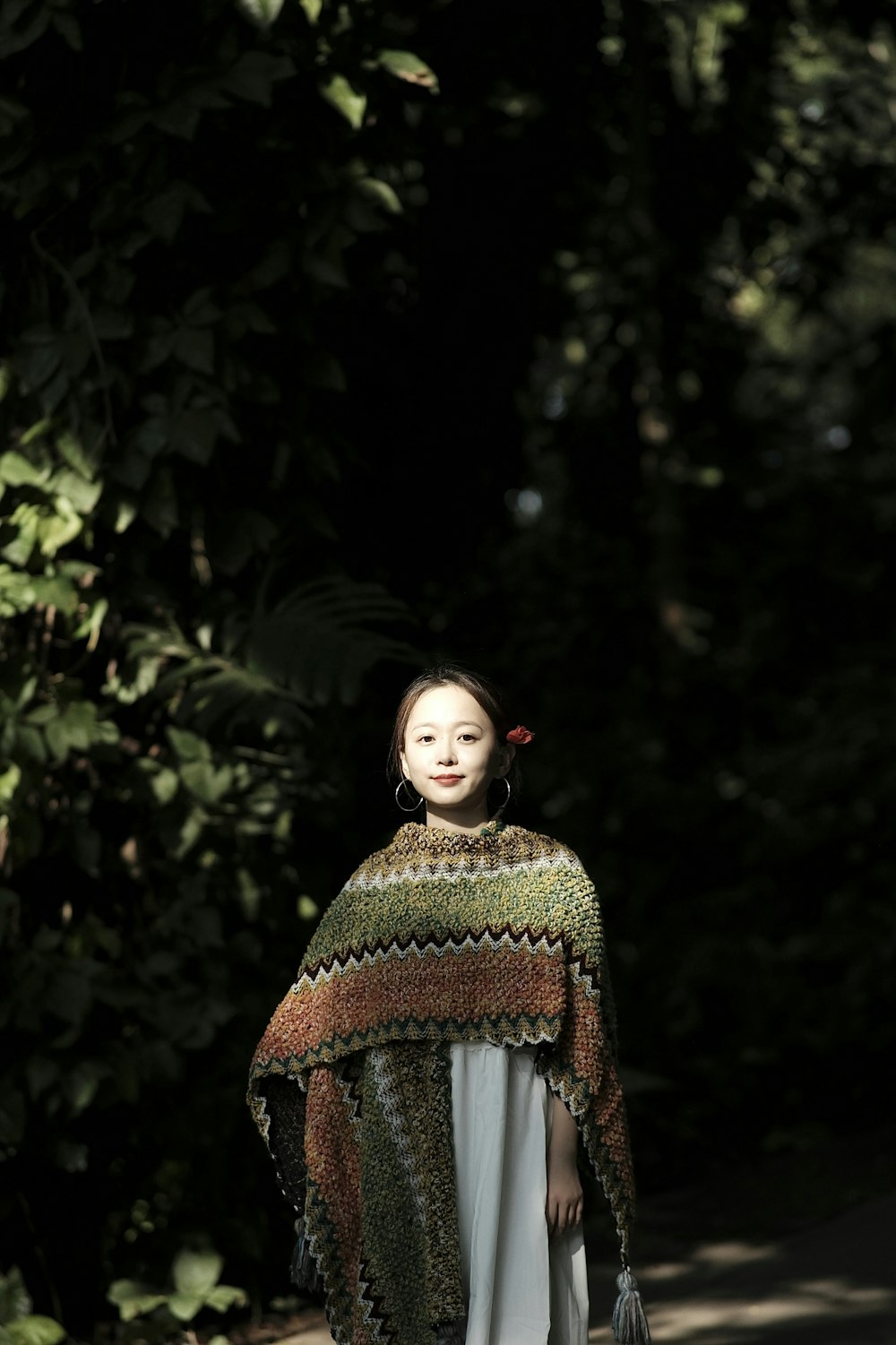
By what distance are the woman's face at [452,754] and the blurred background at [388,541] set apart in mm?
918

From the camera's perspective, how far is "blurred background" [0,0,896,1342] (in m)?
4.08

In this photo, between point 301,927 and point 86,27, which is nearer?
point 86,27

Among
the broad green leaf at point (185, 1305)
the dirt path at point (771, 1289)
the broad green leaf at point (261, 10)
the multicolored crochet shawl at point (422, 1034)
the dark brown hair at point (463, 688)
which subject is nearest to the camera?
the multicolored crochet shawl at point (422, 1034)

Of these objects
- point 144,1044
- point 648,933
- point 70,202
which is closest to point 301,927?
point 144,1044

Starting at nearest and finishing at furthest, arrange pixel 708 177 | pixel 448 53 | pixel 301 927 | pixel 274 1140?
1. pixel 274 1140
2. pixel 301 927
3. pixel 448 53
4. pixel 708 177

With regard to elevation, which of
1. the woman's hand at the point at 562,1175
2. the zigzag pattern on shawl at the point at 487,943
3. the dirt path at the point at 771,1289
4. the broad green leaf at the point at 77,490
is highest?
the broad green leaf at the point at 77,490

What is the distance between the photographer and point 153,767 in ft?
14.0

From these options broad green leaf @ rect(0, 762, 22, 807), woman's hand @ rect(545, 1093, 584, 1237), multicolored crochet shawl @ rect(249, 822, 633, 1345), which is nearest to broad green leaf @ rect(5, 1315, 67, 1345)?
broad green leaf @ rect(0, 762, 22, 807)

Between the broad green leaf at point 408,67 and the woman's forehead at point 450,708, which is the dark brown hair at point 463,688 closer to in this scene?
the woman's forehead at point 450,708

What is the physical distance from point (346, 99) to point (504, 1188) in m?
2.53

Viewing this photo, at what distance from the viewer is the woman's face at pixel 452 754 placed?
2.88 metres

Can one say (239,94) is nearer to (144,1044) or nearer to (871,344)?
(144,1044)

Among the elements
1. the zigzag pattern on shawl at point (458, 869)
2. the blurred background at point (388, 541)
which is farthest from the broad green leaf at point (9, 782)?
the zigzag pattern on shawl at point (458, 869)

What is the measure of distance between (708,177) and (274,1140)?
16.3ft
